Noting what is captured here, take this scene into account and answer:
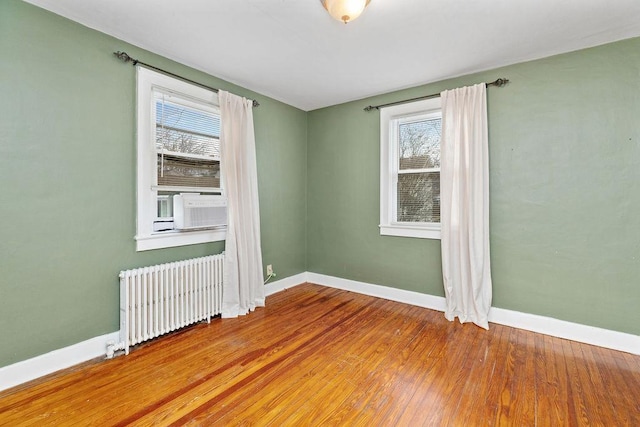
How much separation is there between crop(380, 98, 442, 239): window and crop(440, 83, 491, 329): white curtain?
24cm

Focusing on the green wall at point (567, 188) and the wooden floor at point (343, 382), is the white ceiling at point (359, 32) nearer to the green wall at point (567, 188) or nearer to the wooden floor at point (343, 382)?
the green wall at point (567, 188)

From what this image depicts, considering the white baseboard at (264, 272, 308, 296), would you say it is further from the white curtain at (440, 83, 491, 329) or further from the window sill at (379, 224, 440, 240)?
the white curtain at (440, 83, 491, 329)

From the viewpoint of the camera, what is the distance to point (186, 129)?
2.81 metres

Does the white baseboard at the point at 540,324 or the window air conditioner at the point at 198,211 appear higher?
the window air conditioner at the point at 198,211

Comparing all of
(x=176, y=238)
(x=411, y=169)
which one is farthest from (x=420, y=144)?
(x=176, y=238)

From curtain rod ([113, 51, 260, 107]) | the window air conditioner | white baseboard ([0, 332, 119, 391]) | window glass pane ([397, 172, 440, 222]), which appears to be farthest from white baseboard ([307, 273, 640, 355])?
curtain rod ([113, 51, 260, 107])

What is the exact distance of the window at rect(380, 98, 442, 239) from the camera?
3.26 metres

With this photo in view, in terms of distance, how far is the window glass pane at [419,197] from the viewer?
3.27 metres

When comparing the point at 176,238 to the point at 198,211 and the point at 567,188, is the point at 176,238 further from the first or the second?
the point at 567,188

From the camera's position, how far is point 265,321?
287cm

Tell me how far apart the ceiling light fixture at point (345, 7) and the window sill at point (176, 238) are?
2.28 m

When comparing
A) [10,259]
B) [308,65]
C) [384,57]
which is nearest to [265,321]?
[10,259]

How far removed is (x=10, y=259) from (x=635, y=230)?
4.67 m

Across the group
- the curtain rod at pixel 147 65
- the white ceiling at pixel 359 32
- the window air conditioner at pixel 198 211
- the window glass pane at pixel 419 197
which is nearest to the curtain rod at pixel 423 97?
the white ceiling at pixel 359 32
